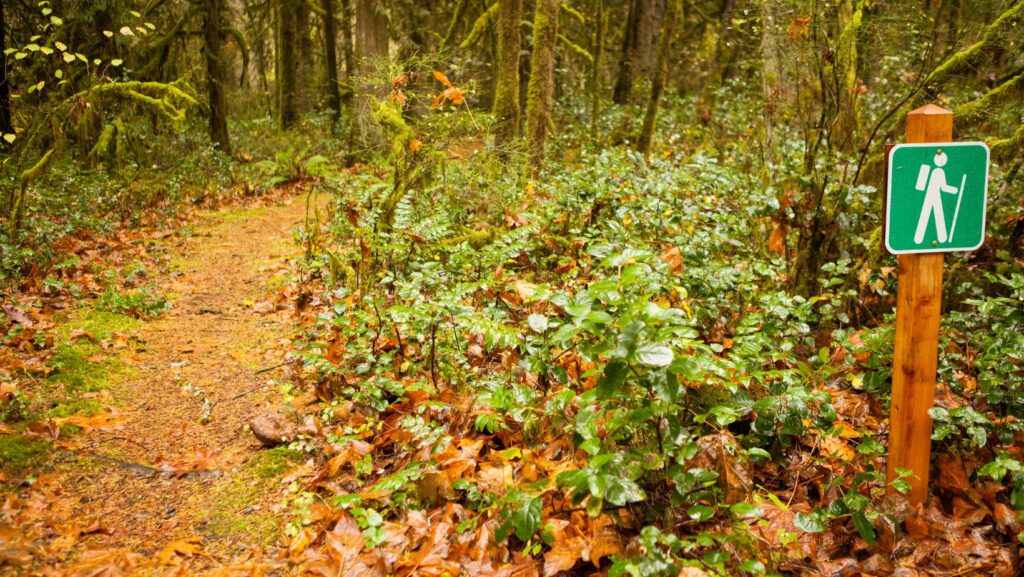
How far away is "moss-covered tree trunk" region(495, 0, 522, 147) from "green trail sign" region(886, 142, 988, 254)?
21.2 feet

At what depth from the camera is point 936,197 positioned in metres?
2.63

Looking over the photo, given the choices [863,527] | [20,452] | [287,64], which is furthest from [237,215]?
[863,527]

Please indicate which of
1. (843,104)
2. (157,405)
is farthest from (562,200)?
(157,405)

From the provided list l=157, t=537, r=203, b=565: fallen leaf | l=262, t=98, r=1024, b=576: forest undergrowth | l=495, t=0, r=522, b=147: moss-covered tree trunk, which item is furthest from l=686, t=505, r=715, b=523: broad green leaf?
l=495, t=0, r=522, b=147: moss-covered tree trunk

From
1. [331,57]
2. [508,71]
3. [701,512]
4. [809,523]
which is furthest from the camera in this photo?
[331,57]

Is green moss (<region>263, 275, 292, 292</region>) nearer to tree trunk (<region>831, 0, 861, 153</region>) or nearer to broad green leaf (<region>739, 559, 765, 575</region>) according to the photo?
tree trunk (<region>831, 0, 861, 153</region>)

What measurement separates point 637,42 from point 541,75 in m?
9.17

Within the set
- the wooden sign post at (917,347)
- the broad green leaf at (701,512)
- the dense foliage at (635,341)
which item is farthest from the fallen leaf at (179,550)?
the wooden sign post at (917,347)

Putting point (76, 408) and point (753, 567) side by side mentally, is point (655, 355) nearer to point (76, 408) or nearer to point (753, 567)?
point (753, 567)

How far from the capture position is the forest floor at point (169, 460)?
294cm

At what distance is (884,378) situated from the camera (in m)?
3.45

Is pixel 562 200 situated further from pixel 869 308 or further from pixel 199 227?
pixel 199 227

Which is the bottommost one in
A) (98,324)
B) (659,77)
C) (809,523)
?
(809,523)

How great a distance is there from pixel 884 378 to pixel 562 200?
340 cm
